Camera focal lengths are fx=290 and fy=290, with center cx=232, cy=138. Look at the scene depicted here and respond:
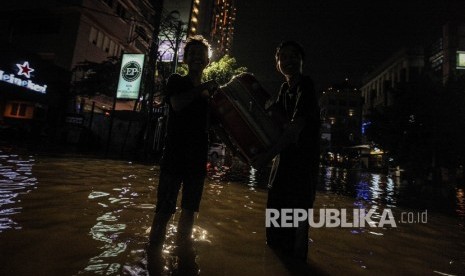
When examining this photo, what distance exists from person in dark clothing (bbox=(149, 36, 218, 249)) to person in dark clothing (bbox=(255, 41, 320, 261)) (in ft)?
2.03

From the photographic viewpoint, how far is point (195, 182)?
283 centimetres

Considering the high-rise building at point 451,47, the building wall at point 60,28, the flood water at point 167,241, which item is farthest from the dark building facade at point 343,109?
the flood water at point 167,241

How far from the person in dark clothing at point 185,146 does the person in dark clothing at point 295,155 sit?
62cm

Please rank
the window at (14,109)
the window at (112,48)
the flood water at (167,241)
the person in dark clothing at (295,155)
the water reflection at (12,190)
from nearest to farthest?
the flood water at (167,241) < the person in dark clothing at (295,155) < the water reflection at (12,190) < the window at (14,109) < the window at (112,48)

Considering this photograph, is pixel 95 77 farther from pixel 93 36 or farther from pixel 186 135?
pixel 186 135

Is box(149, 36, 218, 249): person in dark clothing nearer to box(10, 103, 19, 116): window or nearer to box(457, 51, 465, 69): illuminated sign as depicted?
box(10, 103, 19, 116): window

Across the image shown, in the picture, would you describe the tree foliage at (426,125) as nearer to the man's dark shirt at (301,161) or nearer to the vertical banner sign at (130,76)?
the vertical banner sign at (130,76)

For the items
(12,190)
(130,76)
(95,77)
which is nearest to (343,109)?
(95,77)

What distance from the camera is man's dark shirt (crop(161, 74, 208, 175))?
2756 mm

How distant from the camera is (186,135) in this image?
2795mm

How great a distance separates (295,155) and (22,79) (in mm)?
25998

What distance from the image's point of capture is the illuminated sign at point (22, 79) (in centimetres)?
2091

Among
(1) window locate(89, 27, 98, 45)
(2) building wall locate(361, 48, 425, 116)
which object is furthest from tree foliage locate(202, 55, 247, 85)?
(2) building wall locate(361, 48, 425, 116)

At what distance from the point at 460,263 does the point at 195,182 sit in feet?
10.5
